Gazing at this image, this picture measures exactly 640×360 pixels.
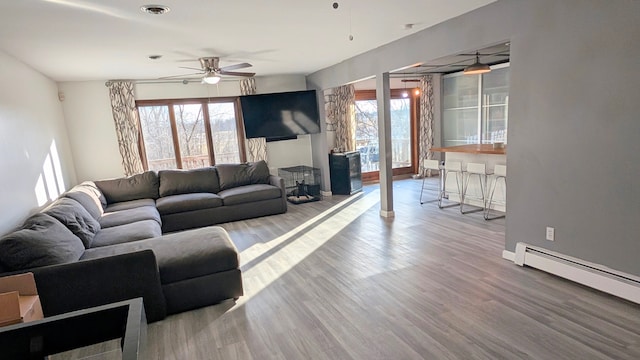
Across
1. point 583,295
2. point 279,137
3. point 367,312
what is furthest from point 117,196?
point 583,295

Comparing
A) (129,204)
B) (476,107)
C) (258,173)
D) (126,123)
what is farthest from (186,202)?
(476,107)

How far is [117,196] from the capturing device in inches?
218

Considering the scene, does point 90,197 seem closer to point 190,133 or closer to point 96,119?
point 96,119

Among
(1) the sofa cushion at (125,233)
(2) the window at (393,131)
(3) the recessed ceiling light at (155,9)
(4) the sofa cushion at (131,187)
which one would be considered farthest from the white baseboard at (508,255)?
(4) the sofa cushion at (131,187)

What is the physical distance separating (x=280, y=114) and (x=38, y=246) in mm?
4768

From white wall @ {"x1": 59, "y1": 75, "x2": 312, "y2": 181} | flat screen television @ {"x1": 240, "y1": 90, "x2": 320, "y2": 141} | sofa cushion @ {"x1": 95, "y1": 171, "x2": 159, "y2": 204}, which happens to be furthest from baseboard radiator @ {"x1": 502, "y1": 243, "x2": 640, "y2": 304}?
white wall @ {"x1": 59, "y1": 75, "x2": 312, "y2": 181}

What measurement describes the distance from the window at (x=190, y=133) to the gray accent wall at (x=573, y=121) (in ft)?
15.3

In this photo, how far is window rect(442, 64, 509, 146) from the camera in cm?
686

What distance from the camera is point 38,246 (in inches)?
103

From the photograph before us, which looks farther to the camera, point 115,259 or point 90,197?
point 90,197

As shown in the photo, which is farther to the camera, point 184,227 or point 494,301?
point 184,227

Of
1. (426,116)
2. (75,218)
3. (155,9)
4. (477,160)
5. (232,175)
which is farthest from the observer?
(426,116)

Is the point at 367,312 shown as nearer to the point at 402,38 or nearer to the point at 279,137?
the point at 402,38

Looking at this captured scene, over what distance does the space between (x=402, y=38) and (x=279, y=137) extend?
129 inches
